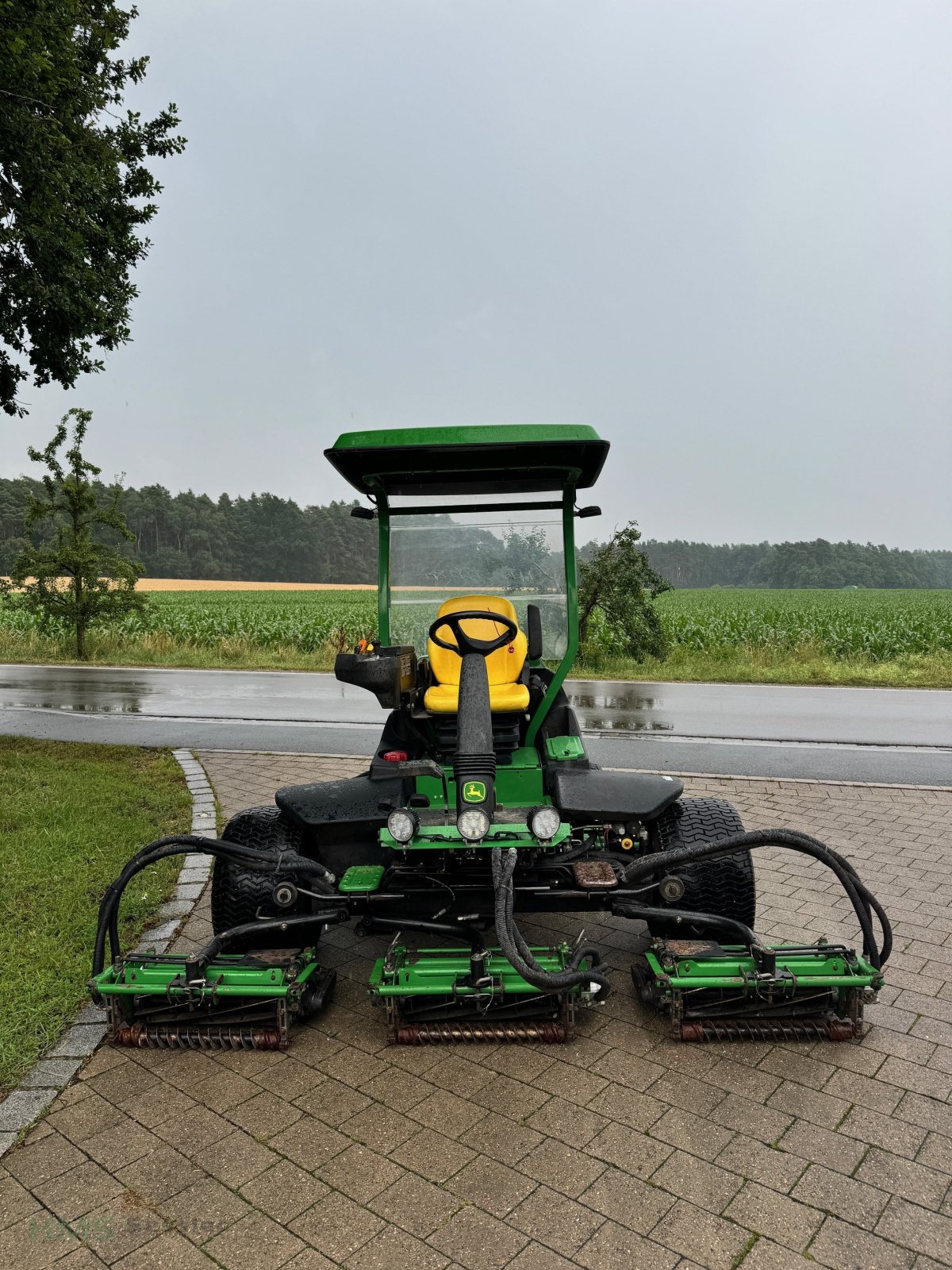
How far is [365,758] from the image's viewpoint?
862 cm

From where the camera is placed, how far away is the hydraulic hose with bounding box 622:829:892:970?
122 inches

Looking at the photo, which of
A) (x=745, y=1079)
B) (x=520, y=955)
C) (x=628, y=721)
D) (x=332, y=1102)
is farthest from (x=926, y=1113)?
(x=628, y=721)

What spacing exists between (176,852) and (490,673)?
146 cm

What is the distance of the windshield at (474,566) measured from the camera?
14.3 feet

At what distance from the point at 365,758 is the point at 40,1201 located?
620 centimetres

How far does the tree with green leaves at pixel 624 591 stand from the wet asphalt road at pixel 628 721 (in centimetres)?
121

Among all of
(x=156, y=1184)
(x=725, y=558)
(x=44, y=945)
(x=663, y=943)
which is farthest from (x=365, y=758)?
(x=725, y=558)

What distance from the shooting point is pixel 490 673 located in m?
3.87

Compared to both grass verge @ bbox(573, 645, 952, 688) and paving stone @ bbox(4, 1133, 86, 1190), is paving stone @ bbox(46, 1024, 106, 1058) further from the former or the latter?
grass verge @ bbox(573, 645, 952, 688)

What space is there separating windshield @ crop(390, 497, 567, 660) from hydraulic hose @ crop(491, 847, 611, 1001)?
1.56 metres

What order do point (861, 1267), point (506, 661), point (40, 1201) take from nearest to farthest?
point (861, 1267) < point (40, 1201) < point (506, 661)

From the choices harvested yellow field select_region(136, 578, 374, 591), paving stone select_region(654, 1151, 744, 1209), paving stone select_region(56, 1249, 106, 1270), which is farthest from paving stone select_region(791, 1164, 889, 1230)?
harvested yellow field select_region(136, 578, 374, 591)

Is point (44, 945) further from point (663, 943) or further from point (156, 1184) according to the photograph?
point (663, 943)

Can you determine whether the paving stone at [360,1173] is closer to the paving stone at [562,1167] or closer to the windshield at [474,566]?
the paving stone at [562,1167]
